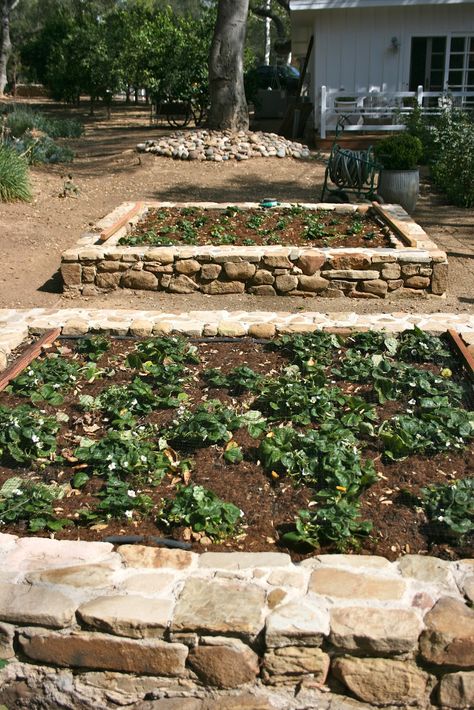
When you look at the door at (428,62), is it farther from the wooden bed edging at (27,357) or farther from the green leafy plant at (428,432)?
the green leafy plant at (428,432)

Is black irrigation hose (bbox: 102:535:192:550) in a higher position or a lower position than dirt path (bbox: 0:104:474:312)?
lower

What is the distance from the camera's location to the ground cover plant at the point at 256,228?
769cm

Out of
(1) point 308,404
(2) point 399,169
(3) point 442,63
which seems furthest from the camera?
(3) point 442,63

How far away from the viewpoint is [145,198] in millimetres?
11188

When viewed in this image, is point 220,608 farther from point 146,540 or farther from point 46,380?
point 46,380

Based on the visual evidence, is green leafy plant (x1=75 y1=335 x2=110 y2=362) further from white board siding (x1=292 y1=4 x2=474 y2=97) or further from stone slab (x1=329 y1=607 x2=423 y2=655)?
white board siding (x1=292 y1=4 x2=474 y2=97)

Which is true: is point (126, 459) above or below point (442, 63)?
below

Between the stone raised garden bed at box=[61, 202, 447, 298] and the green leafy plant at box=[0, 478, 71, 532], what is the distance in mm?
3677

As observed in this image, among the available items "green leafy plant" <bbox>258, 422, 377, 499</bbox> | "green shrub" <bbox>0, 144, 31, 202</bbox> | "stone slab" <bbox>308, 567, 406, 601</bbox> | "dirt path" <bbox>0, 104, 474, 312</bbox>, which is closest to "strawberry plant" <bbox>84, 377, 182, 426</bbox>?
"green leafy plant" <bbox>258, 422, 377, 499</bbox>

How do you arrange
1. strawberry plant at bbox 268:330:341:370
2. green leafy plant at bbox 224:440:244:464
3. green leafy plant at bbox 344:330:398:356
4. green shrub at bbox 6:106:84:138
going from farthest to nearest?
1. green shrub at bbox 6:106:84:138
2. green leafy plant at bbox 344:330:398:356
3. strawberry plant at bbox 268:330:341:370
4. green leafy plant at bbox 224:440:244:464

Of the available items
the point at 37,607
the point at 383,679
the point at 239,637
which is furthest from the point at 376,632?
the point at 37,607

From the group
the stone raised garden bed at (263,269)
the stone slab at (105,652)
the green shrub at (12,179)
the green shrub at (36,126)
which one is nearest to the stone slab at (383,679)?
the stone slab at (105,652)

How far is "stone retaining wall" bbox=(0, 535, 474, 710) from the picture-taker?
2637 millimetres

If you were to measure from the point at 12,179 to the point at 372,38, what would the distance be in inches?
374
